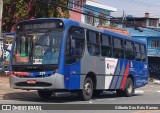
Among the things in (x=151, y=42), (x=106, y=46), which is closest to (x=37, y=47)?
(x=106, y=46)

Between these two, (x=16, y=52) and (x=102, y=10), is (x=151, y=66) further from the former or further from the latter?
(x=16, y=52)

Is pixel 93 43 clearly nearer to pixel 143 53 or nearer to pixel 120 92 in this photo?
pixel 120 92

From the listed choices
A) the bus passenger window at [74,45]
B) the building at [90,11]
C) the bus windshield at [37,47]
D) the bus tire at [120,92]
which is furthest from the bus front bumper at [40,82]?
the building at [90,11]

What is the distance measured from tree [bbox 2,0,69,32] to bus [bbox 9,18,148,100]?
921 cm

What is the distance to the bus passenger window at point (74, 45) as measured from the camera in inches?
621

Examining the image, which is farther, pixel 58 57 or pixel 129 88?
pixel 129 88

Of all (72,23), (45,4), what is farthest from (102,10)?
(72,23)

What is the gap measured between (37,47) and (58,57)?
3.29 ft

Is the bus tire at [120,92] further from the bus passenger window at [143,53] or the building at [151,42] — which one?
the building at [151,42]

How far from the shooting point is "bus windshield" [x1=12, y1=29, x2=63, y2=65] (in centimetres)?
1562

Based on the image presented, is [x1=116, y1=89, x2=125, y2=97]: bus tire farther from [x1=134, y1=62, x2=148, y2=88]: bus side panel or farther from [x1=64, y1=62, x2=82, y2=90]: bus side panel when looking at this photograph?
[x1=64, y1=62, x2=82, y2=90]: bus side panel

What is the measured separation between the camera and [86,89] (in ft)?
55.9

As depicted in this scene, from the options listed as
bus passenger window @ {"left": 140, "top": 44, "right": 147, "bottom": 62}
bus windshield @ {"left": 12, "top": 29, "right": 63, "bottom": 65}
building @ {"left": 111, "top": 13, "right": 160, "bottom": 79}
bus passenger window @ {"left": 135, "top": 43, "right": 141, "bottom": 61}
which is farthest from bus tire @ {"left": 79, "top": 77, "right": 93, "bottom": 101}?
building @ {"left": 111, "top": 13, "right": 160, "bottom": 79}

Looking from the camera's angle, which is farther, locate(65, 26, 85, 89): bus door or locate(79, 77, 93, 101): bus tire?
locate(79, 77, 93, 101): bus tire
